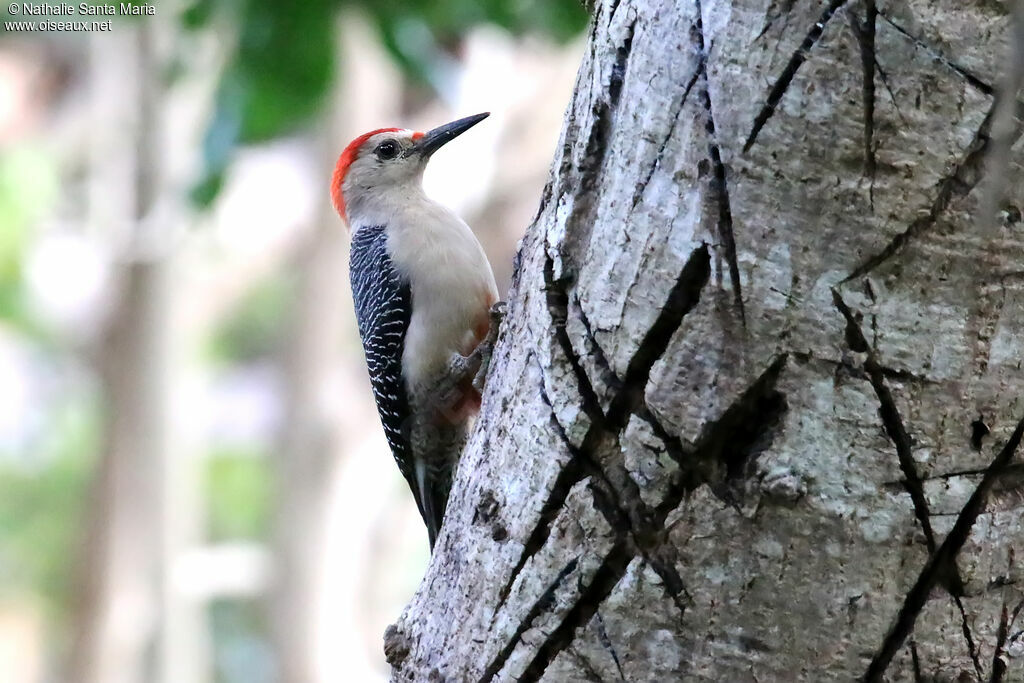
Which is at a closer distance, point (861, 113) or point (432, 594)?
point (861, 113)

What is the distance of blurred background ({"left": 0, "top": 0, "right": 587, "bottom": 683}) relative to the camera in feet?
18.8

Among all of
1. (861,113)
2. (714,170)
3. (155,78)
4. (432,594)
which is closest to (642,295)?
(714,170)

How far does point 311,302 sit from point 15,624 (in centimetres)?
585

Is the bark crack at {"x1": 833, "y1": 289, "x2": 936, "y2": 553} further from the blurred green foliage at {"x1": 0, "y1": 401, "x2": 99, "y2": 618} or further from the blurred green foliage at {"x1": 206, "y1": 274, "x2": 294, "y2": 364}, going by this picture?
the blurred green foliage at {"x1": 206, "y1": 274, "x2": 294, "y2": 364}

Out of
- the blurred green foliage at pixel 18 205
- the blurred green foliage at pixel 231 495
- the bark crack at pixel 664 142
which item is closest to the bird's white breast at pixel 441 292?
the bark crack at pixel 664 142

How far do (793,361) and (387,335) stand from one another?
6.92 feet

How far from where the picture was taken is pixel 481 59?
7734 millimetres

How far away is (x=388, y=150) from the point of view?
12.7 feet

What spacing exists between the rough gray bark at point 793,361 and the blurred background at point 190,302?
7.61 ft

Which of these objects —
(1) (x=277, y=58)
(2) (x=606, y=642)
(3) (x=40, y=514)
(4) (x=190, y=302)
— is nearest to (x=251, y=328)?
(3) (x=40, y=514)

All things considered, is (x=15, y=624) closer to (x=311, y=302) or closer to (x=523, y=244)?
(x=311, y=302)

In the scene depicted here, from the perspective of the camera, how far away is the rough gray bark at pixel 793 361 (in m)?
1.38

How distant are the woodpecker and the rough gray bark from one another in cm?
145

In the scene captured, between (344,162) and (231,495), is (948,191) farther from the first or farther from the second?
(231,495)
